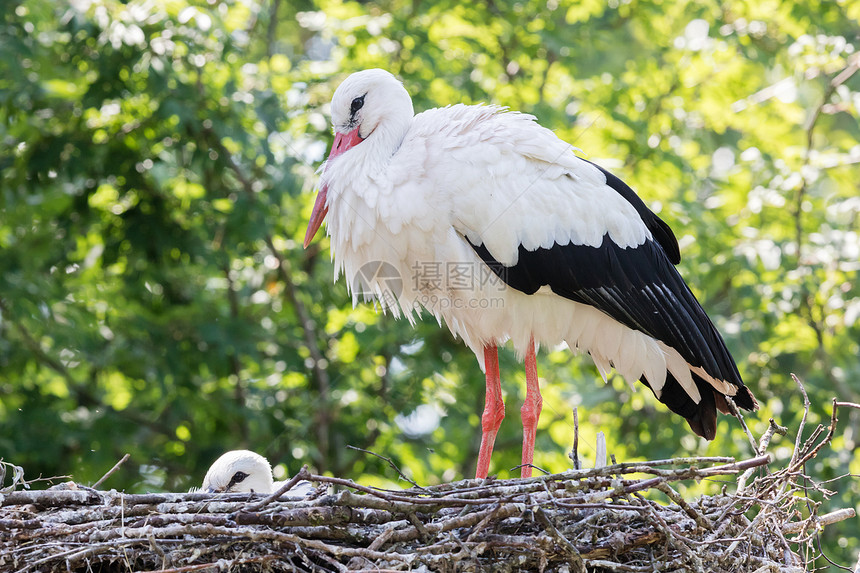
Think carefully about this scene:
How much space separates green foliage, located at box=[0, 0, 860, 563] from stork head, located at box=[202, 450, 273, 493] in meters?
2.24

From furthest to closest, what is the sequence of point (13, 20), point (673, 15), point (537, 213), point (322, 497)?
point (673, 15), point (13, 20), point (537, 213), point (322, 497)

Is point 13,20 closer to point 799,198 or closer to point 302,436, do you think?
point 302,436

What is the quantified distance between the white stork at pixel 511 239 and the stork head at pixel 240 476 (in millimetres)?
809

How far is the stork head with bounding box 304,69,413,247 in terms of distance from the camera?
12.5 feet

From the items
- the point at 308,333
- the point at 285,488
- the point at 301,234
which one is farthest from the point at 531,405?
the point at 301,234

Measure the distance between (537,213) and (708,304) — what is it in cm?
348

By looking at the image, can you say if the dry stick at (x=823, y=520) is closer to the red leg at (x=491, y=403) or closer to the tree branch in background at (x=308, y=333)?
the red leg at (x=491, y=403)

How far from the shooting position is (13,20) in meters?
5.63

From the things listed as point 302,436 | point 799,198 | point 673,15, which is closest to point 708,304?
point 799,198

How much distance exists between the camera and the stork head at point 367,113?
3820mm

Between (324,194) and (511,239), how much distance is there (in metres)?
0.82
